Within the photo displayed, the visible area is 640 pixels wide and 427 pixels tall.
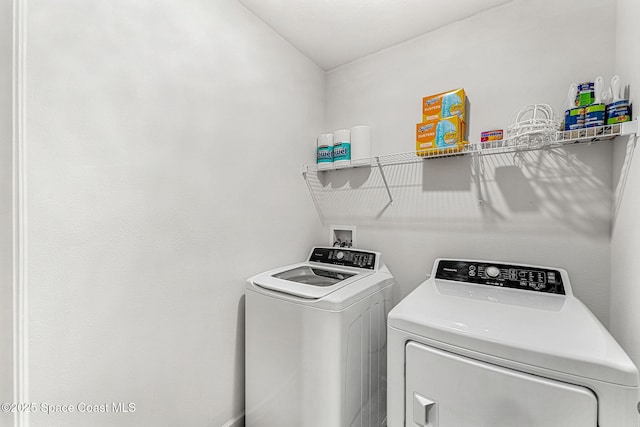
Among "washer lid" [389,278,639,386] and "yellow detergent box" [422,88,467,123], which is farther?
"yellow detergent box" [422,88,467,123]

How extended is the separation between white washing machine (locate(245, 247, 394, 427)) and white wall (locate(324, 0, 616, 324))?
587 mm

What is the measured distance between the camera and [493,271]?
1.47 m

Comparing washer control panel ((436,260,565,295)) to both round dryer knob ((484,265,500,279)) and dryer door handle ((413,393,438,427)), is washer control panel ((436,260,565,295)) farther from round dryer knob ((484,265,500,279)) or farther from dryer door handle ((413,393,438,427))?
dryer door handle ((413,393,438,427))

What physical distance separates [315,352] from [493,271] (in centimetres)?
106

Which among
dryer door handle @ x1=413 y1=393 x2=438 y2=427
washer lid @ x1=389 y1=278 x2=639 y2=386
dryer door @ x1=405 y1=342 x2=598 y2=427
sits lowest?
dryer door handle @ x1=413 y1=393 x2=438 y2=427

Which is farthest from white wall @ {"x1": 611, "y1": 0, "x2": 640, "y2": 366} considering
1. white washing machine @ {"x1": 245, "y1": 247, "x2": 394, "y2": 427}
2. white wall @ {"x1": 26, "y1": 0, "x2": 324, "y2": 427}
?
white wall @ {"x1": 26, "y1": 0, "x2": 324, "y2": 427}

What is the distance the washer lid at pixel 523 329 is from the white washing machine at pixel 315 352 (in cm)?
30

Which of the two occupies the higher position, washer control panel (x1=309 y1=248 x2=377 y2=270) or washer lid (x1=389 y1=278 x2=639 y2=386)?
washer control panel (x1=309 y1=248 x2=377 y2=270)

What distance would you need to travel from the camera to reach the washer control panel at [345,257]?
187cm

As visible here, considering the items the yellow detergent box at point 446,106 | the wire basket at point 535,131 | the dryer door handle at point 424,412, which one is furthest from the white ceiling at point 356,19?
the dryer door handle at point 424,412

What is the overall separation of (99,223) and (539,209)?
215 centimetres

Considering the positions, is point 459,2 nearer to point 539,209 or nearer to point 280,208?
point 539,209

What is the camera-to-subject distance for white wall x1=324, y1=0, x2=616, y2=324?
137 cm

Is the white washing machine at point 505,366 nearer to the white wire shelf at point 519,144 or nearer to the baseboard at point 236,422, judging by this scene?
the white wire shelf at point 519,144
